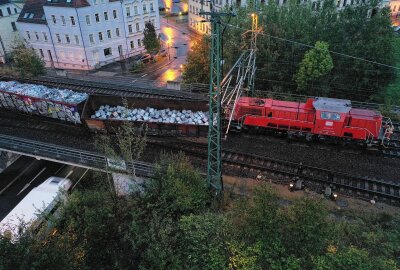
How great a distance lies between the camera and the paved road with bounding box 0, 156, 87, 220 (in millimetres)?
30614

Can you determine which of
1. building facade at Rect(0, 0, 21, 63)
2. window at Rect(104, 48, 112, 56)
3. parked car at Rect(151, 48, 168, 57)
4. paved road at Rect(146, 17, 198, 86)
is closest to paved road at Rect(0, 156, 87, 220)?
paved road at Rect(146, 17, 198, 86)

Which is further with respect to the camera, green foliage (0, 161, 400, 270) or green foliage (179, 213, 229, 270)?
green foliage (179, 213, 229, 270)

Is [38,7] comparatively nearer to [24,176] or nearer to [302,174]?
[24,176]

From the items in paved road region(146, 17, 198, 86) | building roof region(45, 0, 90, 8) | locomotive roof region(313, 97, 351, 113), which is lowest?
paved road region(146, 17, 198, 86)

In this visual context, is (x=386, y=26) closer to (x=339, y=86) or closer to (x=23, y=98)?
(x=339, y=86)

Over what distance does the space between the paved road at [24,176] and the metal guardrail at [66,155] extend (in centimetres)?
536

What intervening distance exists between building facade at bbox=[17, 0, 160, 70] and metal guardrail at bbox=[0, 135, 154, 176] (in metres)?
31.9

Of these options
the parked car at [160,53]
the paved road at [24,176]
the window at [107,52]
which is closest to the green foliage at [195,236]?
the paved road at [24,176]

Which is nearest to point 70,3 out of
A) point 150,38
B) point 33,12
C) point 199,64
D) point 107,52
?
point 107,52

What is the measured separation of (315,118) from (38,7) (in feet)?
179

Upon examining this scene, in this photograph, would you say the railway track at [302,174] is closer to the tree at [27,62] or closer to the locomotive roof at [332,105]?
the locomotive roof at [332,105]

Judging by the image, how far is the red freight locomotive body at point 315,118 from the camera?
25.1 m

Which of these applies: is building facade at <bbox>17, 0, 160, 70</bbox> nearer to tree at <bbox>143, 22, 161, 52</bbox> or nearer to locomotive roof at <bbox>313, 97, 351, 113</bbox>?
tree at <bbox>143, 22, 161, 52</bbox>

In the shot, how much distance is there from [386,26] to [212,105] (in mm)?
29777
